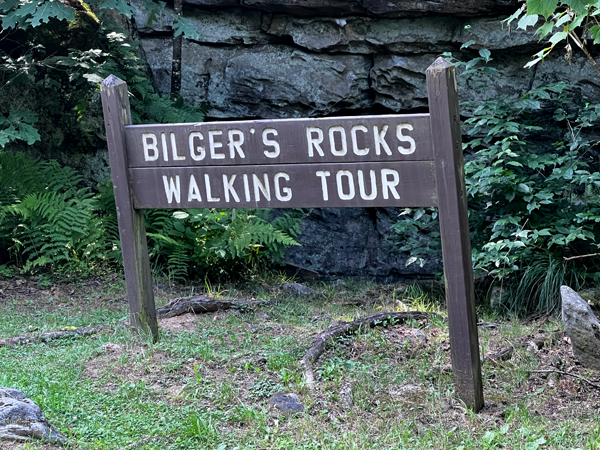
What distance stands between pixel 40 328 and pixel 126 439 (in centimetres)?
231

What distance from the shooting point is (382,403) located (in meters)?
3.20

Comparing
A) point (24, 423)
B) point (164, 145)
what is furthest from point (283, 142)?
point (24, 423)

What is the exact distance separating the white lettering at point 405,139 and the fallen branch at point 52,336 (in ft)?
8.94

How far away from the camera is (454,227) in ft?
10.2

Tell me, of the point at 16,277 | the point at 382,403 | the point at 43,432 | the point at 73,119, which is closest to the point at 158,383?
the point at 43,432

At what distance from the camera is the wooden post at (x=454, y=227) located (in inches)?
120

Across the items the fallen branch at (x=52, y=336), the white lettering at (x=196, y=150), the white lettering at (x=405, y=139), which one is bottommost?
the fallen branch at (x=52, y=336)

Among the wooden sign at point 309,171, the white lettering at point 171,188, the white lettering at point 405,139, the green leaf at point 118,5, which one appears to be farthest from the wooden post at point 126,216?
the green leaf at point 118,5

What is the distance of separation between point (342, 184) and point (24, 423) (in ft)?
6.59

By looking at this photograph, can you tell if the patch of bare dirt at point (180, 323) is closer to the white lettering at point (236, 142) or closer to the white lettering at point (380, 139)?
the white lettering at point (236, 142)

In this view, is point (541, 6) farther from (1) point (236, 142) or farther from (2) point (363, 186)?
(1) point (236, 142)

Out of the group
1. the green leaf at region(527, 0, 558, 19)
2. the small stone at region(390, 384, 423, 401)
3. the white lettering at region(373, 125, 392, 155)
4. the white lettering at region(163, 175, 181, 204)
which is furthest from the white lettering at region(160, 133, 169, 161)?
the green leaf at region(527, 0, 558, 19)

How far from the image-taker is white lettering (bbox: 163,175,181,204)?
3.81 meters

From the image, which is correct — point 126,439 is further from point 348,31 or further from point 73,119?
point 348,31
